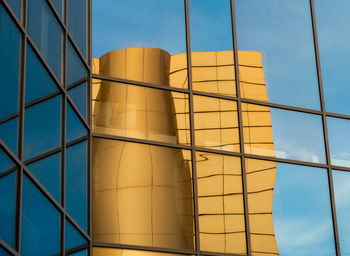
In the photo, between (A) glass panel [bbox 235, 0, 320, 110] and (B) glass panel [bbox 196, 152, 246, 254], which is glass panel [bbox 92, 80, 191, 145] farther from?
(A) glass panel [bbox 235, 0, 320, 110]

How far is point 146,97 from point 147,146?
109 centimetres

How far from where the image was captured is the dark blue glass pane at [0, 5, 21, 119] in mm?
9797

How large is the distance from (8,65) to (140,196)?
552 cm

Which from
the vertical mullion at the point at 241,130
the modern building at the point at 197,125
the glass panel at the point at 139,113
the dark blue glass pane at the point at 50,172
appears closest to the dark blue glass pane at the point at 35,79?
the modern building at the point at 197,125

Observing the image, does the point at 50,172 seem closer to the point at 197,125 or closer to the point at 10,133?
the point at 10,133

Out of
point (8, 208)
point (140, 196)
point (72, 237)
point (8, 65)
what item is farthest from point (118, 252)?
point (8, 65)

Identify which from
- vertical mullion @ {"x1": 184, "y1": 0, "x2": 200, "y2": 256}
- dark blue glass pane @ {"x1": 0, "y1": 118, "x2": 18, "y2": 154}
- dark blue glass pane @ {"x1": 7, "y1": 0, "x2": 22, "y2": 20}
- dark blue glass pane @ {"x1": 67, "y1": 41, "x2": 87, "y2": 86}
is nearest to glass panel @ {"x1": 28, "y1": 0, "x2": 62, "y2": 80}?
dark blue glass pane @ {"x1": 7, "y1": 0, "x2": 22, "y2": 20}

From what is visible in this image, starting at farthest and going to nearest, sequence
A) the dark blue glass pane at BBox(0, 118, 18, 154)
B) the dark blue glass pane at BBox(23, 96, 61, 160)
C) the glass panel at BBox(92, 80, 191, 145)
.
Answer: the glass panel at BBox(92, 80, 191, 145)
the dark blue glass pane at BBox(23, 96, 61, 160)
the dark blue glass pane at BBox(0, 118, 18, 154)

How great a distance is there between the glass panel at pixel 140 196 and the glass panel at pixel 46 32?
9.03ft

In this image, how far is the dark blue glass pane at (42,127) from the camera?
10.7m

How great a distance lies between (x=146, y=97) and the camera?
15688 mm

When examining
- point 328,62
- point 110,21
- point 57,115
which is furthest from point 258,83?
point 57,115

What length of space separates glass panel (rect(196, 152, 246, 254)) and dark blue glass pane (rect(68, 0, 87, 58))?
3.42 metres

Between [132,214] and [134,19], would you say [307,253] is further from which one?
[134,19]
